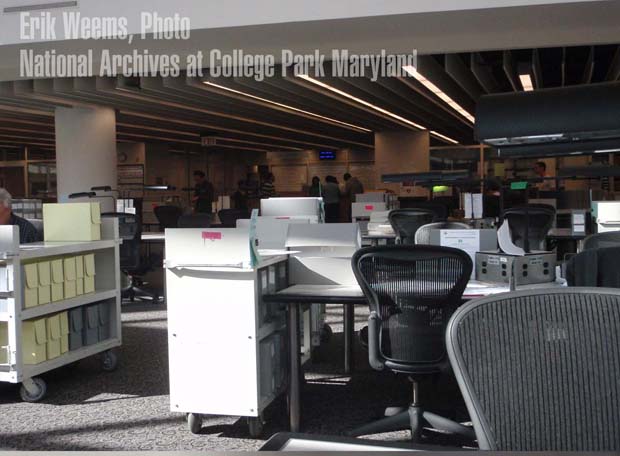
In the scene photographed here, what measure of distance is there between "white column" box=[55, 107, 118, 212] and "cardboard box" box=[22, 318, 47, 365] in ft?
27.7

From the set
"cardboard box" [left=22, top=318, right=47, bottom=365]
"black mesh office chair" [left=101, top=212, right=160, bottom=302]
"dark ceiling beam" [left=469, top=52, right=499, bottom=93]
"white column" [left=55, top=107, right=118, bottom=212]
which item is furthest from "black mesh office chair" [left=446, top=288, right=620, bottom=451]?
"white column" [left=55, top=107, right=118, bottom=212]

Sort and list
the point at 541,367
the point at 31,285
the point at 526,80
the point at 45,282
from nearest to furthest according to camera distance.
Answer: the point at 541,367 → the point at 31,285 → the point at 45,282 → the point at 526,80

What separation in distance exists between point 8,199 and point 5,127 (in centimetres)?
1206

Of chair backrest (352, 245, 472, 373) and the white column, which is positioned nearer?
chair backrest (352, 245, 472, 373)

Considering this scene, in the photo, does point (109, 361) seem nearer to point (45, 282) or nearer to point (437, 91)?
point (45, 282)

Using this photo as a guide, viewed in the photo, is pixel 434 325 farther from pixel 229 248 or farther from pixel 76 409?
pixel 76 409

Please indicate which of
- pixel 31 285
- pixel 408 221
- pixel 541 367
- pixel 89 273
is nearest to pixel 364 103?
pixel 408 221

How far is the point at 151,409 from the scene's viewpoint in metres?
3.90

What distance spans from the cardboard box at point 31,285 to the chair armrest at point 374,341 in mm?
2165

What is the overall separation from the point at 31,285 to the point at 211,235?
4.62 ft

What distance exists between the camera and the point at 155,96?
11305 mm

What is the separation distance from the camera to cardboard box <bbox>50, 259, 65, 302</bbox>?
433cm

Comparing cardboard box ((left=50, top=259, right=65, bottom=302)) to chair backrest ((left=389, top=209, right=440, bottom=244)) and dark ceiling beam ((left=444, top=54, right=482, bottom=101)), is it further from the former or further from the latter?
dark ceiling beam ((left=444, top=54, right=482, bottom=101))

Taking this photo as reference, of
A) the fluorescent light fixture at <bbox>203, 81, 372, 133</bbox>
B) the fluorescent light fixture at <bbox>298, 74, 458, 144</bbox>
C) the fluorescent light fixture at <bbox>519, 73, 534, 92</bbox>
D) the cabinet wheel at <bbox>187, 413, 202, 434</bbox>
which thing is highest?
the fluorescent light fixture at <bbox>519, 73, 534, 92</bbox>
